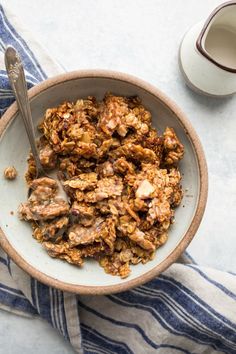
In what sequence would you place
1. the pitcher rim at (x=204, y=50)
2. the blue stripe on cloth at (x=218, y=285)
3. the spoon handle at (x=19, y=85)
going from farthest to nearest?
the blue stripe on cloth at (x=218, y=285) < the pitcher rim at (x=204, y=50) < the spoon handle at (x=19, y=85)

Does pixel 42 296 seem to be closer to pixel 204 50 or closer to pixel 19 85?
pixel 19 85

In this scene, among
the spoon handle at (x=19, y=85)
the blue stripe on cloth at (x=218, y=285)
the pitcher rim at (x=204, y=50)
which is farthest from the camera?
the blue stripe on cloth at (x=218, y=285)

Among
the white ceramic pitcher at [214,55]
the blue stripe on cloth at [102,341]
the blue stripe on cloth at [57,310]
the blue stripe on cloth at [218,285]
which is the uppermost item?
the white ceramic pitcher at [214,55]

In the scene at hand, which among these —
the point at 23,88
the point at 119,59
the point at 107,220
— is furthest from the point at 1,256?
the point at 119,59

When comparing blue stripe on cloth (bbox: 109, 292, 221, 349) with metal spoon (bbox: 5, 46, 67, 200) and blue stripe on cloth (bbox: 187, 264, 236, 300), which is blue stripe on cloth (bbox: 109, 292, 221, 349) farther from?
metal spoon (bbox: 5, 46, 67, 200)

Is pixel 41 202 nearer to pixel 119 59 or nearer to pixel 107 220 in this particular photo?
pixel 107 220

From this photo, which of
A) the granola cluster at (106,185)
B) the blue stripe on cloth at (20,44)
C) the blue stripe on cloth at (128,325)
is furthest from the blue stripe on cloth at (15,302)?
the blue stripe on cloth at (20,44)

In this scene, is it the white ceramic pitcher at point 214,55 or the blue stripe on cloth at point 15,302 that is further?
the blue stripe on cloth at point 15,302

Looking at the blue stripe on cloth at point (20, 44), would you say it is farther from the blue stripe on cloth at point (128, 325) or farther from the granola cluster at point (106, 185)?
the blue stripe on cloth at point (128, 325)
